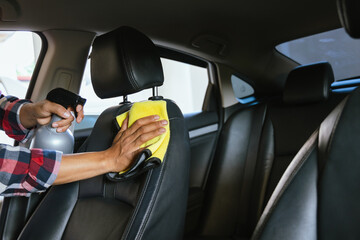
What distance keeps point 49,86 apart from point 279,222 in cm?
147

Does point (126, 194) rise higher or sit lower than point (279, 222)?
lower

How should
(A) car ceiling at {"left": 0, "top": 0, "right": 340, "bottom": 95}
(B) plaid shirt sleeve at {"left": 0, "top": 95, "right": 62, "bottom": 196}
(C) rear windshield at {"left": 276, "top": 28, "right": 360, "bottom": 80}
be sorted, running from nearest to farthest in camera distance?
(B) plaid shirt sleeve at {"left": 0, "top": 95, "right": 62, "bottom": 196}
(A) car ceiling at {"left": 0, "top": 0, "right": 340, "bottom": 95}
(C) rear windshield at {"left": 276, "top": 28, "right": 360, "bottom": 80}

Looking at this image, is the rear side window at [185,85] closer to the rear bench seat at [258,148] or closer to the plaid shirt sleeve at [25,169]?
the rear bench seat at [258,148]

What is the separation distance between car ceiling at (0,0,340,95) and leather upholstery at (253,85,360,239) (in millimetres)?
1304

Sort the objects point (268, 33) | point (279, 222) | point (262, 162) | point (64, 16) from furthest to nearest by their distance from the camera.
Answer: point (268, 33), point (262, 162), point (64, 16), point (279, 222)

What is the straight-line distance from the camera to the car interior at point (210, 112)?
0.75m

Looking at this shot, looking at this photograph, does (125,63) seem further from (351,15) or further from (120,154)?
(351,15)

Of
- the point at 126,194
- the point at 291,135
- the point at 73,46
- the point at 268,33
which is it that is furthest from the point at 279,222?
the point at 268,33

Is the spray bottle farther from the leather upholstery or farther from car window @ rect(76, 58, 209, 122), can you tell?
→ car window @ rect(76, 58, 209, 122)

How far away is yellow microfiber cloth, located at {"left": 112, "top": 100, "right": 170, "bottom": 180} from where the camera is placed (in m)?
1.13

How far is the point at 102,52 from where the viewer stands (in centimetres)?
145

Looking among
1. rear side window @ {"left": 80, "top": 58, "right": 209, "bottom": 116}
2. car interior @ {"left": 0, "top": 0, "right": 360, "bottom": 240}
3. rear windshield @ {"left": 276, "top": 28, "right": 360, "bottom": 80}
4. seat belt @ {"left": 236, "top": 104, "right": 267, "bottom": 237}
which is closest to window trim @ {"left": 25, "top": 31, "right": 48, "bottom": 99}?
car interior @ {"left": 0, "top": 0, "right": 360, "bottom": 240}

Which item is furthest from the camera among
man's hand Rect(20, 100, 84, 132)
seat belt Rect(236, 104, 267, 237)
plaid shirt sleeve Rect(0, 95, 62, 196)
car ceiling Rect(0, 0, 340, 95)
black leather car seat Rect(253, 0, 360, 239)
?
seat belt Rect(236, 104, 267, 237)

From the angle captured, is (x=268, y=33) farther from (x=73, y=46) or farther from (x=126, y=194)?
(x=126, y=194)
